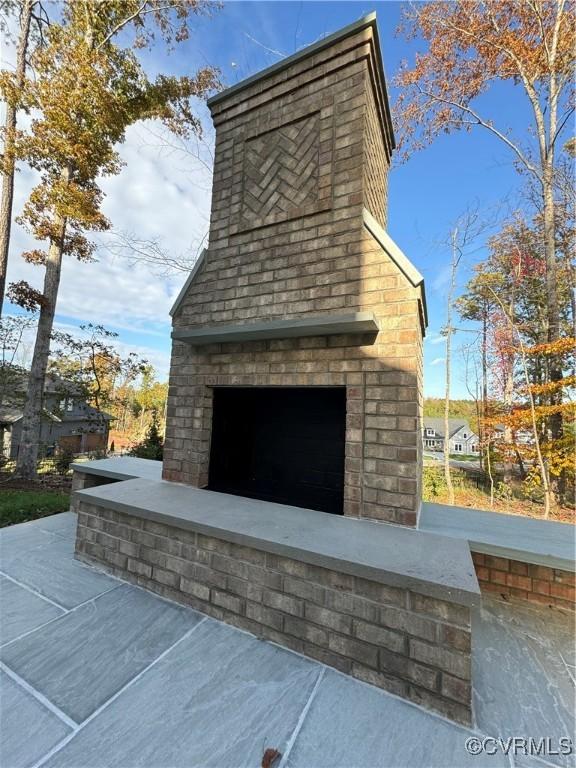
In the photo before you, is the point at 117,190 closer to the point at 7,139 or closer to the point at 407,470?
the point at 7,139

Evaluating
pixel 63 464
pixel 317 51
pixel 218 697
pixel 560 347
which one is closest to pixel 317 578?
pixel 218 697

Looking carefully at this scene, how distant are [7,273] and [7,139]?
2.70 metres

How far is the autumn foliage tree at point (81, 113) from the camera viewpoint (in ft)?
21.5

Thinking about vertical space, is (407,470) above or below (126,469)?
above

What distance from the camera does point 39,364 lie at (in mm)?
7422

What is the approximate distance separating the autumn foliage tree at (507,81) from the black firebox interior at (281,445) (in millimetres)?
6494

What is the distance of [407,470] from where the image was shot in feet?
7.81

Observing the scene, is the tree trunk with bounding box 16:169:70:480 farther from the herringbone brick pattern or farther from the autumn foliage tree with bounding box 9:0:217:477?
the herringbone brick pattern

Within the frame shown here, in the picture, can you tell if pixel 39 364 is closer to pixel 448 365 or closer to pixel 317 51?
pixel 317 51

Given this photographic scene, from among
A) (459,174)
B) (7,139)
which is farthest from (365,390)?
(7,139)

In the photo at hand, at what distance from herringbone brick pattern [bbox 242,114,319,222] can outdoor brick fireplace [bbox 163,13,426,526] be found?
0.04 feet

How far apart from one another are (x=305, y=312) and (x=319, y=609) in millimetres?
2224

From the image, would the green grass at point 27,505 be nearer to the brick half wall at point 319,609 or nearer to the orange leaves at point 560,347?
the brick half wall at point 319,609

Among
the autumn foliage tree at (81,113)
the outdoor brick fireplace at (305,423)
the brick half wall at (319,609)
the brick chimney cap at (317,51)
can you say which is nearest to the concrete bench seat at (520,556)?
the outdoor brick fireplace at (305,423)
